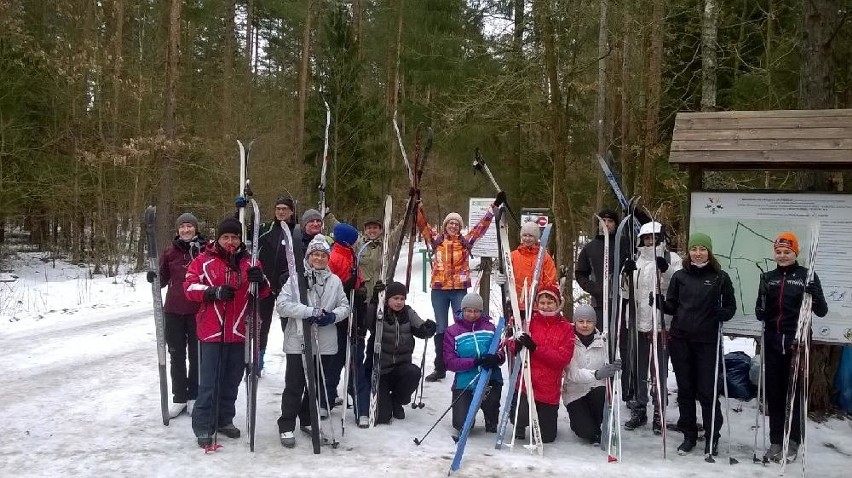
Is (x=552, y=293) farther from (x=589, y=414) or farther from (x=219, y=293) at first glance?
A: (x=219, y=293)

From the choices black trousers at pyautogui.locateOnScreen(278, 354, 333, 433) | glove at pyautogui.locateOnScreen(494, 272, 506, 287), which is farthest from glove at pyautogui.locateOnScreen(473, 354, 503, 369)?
black trousers at pyautogui.locateOnScreen(278, 354, 333, 433)

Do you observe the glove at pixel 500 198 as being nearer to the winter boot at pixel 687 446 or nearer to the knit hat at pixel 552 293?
the knit hat at pixel 552 293

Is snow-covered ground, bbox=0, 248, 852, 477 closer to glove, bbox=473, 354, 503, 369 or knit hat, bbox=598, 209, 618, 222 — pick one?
glove, bbox=473, 354, 503, 369

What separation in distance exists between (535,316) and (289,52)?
82.1ft

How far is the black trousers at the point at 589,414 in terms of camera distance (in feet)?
16.3

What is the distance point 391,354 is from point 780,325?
117 inches

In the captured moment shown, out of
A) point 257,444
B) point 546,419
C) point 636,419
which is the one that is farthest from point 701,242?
point 257,444

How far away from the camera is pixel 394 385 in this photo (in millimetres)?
5379

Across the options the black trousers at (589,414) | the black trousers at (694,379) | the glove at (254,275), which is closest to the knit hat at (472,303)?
the black trousers at (589,414)

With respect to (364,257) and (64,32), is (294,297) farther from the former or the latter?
(64,32)

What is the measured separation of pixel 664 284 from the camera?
5516mm

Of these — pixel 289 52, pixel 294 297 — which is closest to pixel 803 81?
pixel 294 297

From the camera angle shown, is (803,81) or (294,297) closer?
(294,297)

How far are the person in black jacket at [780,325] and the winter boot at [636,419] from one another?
0.99 metres
